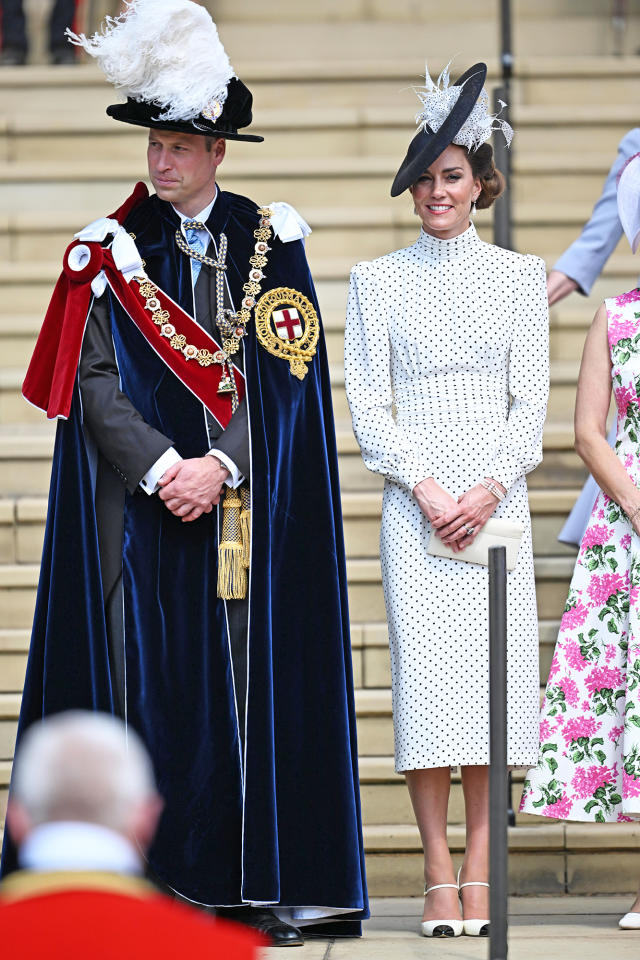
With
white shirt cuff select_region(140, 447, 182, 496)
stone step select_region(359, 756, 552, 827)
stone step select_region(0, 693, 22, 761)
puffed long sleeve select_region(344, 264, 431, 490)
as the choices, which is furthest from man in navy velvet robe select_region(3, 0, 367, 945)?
stone step select_region(0, 693, 22, 761)

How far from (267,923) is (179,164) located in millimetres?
1714

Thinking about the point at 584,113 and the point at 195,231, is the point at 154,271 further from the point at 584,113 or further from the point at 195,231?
the point at 584,113

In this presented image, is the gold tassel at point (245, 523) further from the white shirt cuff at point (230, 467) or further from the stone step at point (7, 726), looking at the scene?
the stone step at point (7, 726)

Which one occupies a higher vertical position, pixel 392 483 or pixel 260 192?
pixel 260 192

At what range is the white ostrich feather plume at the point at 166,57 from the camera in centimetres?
375

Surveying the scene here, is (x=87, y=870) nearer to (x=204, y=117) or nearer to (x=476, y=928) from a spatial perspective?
(x=476, y=928)

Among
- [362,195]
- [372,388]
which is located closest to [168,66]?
[372,388]

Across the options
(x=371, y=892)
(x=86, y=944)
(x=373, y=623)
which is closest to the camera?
(x=86, y=944)

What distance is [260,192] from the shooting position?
287 inches

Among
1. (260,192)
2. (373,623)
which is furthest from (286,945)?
(260,192)

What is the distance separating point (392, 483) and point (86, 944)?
2.51 meters

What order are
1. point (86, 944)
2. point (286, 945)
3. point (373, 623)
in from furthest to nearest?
1. point (373, 623)
2. point (286, 945)
3. point (86, 944)

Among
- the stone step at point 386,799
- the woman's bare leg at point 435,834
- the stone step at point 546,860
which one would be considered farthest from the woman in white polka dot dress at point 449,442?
the stone step at point 386,799

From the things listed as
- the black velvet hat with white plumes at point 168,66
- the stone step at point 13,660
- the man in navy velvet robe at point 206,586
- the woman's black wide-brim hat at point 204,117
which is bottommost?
the stone step at point 13,660
